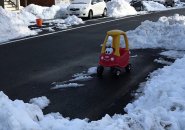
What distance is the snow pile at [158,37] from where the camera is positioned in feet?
53.4

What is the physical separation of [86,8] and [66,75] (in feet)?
68.2

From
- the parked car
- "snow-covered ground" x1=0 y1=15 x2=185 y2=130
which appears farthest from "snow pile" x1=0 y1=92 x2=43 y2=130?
the parked car

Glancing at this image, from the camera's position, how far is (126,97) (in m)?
9.27

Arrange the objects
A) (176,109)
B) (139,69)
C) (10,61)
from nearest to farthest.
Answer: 1. (176,109)
2. (139,69)
3. (10,61)

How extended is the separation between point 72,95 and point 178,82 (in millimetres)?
2301

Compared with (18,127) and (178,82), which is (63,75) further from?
(18,127)

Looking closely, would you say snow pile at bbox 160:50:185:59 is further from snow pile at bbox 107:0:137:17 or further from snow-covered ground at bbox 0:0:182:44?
snow pile at bbox 107:0:137:17

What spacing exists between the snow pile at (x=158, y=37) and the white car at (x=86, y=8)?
13589 millimetres

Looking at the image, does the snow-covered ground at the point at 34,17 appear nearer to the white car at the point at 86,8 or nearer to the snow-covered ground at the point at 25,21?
the snow-covered ground at the point at 25,21

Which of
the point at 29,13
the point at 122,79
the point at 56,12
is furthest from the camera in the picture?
the point at 56,12

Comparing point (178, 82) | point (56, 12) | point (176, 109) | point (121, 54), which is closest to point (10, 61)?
point (121, 54)

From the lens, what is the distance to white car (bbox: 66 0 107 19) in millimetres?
31719

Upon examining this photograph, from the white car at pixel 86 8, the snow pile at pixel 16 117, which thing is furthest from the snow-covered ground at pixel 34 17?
the snow pile at pixel 16 117

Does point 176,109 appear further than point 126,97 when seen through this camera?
No
